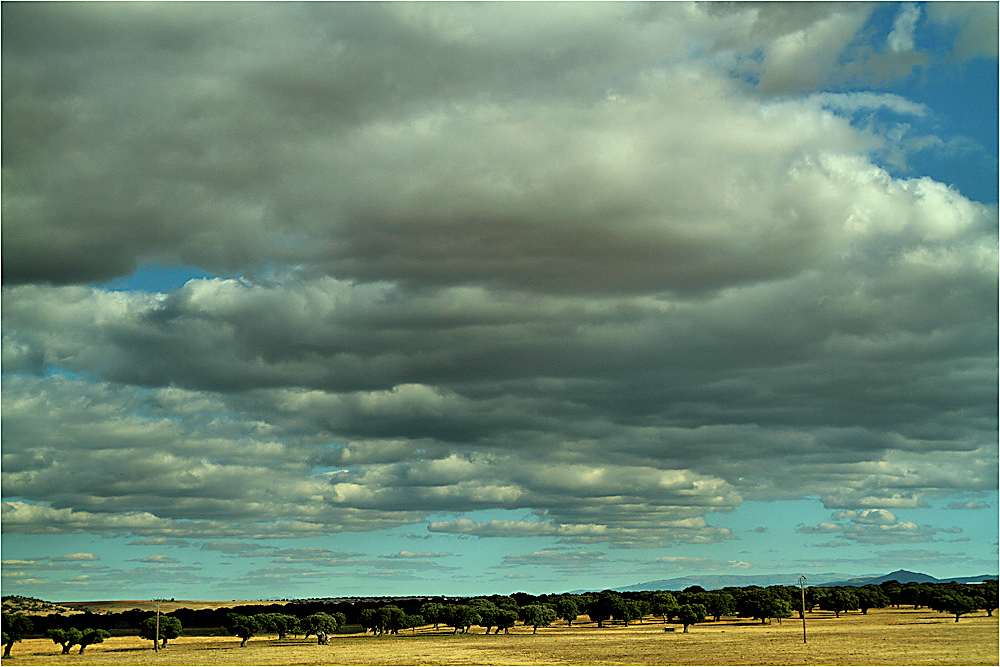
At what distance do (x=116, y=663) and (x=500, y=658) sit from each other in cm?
7102

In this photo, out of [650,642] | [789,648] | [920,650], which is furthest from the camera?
[650,642]

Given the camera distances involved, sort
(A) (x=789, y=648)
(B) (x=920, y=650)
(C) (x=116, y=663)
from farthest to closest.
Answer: (C) (x=116, y=663) < (A) (x=789, y=648) < (B) (x=920, y=650)

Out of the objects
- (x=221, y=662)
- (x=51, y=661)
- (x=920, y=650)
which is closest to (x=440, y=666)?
(x=221, y=662)

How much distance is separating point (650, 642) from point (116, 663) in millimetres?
100498

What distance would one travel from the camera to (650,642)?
199 m

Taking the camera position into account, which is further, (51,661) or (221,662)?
(51,661)

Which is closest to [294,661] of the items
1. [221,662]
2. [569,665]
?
[221,662]

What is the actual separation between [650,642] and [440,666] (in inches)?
2423

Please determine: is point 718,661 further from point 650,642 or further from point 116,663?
point 116,663

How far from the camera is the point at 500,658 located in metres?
168

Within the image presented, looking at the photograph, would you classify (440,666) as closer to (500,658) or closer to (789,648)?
(500,658)

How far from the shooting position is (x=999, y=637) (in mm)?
168375

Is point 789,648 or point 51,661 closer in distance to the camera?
point 789,648

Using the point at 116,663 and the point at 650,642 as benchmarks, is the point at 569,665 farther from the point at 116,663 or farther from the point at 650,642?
the point at 116,663
